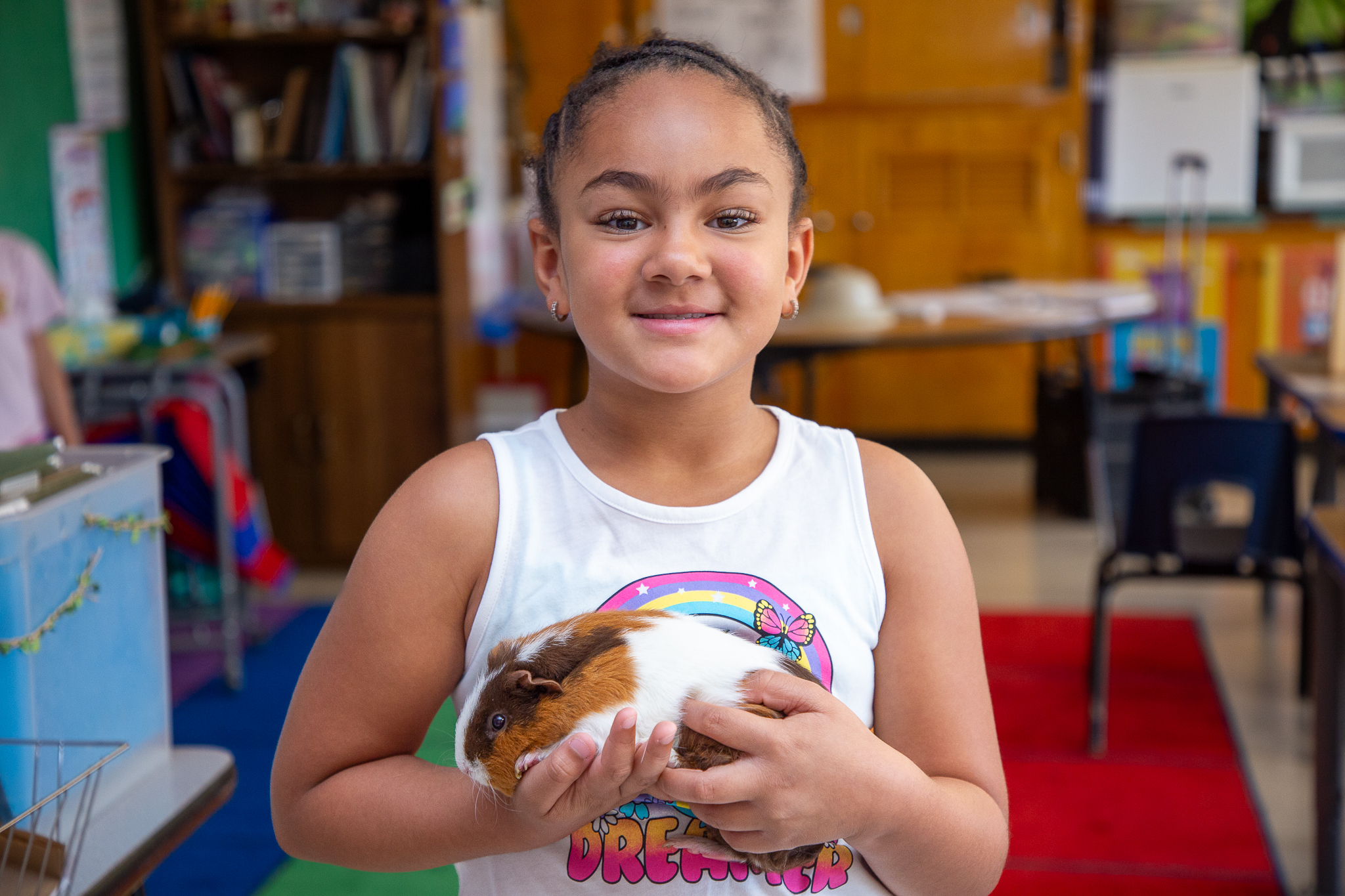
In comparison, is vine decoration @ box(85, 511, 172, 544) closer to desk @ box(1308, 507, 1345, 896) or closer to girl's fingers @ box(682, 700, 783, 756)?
girl's fingers @ box(682, 700, 783, 756)

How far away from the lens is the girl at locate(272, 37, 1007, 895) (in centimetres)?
78

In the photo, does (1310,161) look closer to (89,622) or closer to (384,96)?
(384,96)

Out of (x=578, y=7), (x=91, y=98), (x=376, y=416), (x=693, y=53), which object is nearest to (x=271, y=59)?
(x=91, y=98)

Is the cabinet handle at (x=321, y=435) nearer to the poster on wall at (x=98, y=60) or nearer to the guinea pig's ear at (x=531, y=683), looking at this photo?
the poster on wall at (x=98, y=60)

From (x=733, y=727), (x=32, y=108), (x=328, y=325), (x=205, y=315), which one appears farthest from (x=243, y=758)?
(x=733, y=727)

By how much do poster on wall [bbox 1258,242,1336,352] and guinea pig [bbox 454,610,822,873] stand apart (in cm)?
511

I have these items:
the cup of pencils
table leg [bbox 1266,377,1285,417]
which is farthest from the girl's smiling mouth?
table leg [bbox 1266,377,1285,417]

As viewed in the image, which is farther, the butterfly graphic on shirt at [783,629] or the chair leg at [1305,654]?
the chair leg at [1305,654]

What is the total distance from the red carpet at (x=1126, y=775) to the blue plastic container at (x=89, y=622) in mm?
1556

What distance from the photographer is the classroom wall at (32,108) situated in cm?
343

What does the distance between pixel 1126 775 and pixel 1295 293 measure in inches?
134

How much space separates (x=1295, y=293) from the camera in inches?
206

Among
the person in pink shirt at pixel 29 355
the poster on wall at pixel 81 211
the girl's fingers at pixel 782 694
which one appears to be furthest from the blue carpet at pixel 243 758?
the girl's fingers at pixel 782 694

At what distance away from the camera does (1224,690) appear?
9.92 ft
